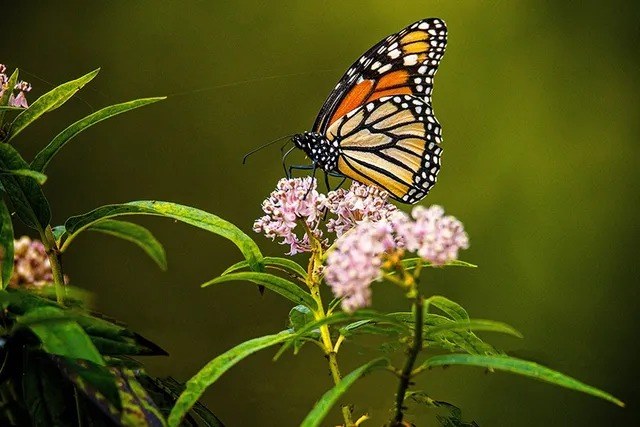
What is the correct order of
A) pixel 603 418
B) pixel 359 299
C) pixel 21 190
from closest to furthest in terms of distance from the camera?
pixel 359 299 < pixel 21 190 < pixel 603 418

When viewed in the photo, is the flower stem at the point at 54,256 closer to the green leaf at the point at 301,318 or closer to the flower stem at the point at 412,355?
the green leaf at the point at 301,318

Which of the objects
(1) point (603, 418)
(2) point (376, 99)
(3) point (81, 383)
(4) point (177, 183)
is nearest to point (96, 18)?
(4) point (177, 183)

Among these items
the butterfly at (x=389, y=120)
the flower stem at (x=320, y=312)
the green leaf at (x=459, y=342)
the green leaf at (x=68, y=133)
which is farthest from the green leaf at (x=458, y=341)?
the butterfly at (x=389, y=120)

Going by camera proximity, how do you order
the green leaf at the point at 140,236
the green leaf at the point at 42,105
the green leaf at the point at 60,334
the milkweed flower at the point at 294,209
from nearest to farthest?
the green leaf at the point at 60,334
the green leaf at the point at 140,236
the green leaf at the point at 42,105
the milkweed flower at the point at 294,209

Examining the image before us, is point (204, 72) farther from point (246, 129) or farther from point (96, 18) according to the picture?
point (96, 18)

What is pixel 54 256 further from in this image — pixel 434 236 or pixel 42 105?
pixel 434 236

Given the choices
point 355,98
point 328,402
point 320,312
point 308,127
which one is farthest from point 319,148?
point 308,127

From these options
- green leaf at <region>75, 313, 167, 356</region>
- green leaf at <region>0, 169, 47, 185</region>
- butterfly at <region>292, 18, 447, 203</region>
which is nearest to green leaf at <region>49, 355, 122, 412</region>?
green leaf at <region>75, 313, 167, 356</region>
